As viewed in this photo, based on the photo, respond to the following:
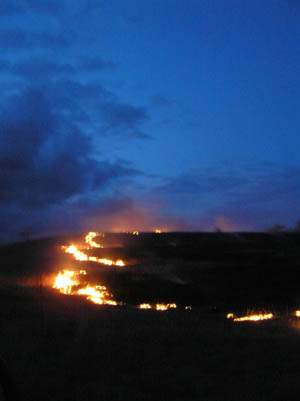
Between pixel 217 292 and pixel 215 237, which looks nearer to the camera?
pixel 217 292

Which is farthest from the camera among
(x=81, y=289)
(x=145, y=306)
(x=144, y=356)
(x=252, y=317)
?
(x=81, y=289)

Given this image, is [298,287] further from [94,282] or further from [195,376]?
[195,376]

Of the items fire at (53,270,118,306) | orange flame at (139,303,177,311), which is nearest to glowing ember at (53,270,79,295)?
fire at (53,270,118,306)

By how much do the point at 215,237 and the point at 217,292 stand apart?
3183 centimetres

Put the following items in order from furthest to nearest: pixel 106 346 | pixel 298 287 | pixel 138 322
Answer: pixel 298 287 < pixel 138 322 < pixel 106 346

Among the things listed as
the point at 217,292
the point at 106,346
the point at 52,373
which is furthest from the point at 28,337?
the point at 217,292

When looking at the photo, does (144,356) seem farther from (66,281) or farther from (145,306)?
(66,281)

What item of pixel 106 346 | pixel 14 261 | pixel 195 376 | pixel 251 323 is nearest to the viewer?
pixel 195 376

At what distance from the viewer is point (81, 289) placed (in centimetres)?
3266

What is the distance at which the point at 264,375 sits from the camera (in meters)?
14.8

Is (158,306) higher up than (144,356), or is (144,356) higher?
(158,306)

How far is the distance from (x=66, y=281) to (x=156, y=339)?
56.6 feet

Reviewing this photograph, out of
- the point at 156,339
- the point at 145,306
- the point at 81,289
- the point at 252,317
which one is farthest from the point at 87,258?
the point at 156,339

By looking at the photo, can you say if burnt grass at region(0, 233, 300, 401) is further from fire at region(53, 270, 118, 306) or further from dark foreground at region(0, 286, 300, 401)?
fire at region(53, 270, 118, 306)
